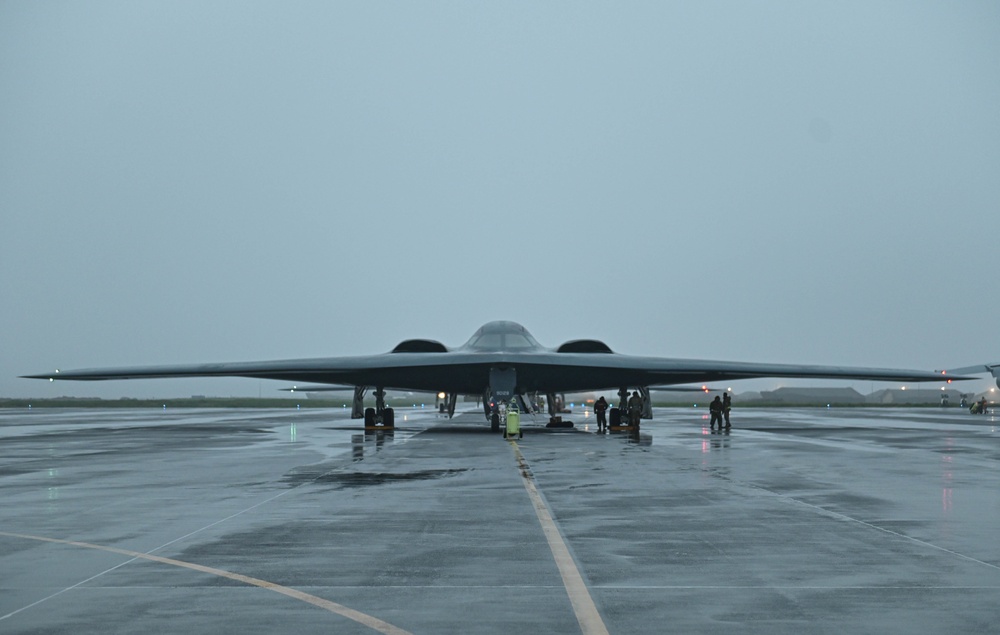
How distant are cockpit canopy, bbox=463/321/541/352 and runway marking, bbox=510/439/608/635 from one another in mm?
21124

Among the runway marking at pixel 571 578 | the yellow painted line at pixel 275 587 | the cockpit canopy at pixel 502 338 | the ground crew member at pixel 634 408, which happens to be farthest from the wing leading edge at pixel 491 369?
the yellow painted line at pixel 275 587

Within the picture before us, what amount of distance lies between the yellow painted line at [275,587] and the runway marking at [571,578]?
1027 millimetres

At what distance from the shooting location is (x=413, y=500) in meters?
11.7

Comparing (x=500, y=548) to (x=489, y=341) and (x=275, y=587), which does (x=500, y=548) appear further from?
(x=489, y=341)

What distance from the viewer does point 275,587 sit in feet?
21.8

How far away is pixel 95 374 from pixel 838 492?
27.2 meters

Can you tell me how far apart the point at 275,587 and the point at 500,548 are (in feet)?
7.12

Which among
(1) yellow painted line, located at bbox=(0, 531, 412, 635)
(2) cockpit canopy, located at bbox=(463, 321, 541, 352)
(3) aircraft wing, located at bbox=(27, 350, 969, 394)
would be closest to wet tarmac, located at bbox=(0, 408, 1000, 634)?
(1) yellow painted line, located at bbox=(0, 531, 412, 635)

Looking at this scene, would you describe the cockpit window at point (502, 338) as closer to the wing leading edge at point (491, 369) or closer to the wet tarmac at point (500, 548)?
the wing leading edge at point (491, 369)

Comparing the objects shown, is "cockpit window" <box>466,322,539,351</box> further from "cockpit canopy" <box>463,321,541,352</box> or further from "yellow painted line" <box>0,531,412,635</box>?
"yellow painted line" <box>0,531,412,635</box>

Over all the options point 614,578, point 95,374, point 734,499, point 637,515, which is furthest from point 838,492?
point 95,374

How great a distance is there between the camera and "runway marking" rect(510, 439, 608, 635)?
5.63 meters

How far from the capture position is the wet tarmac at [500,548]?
5.86 meters

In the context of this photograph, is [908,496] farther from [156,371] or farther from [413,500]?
[156,371]
